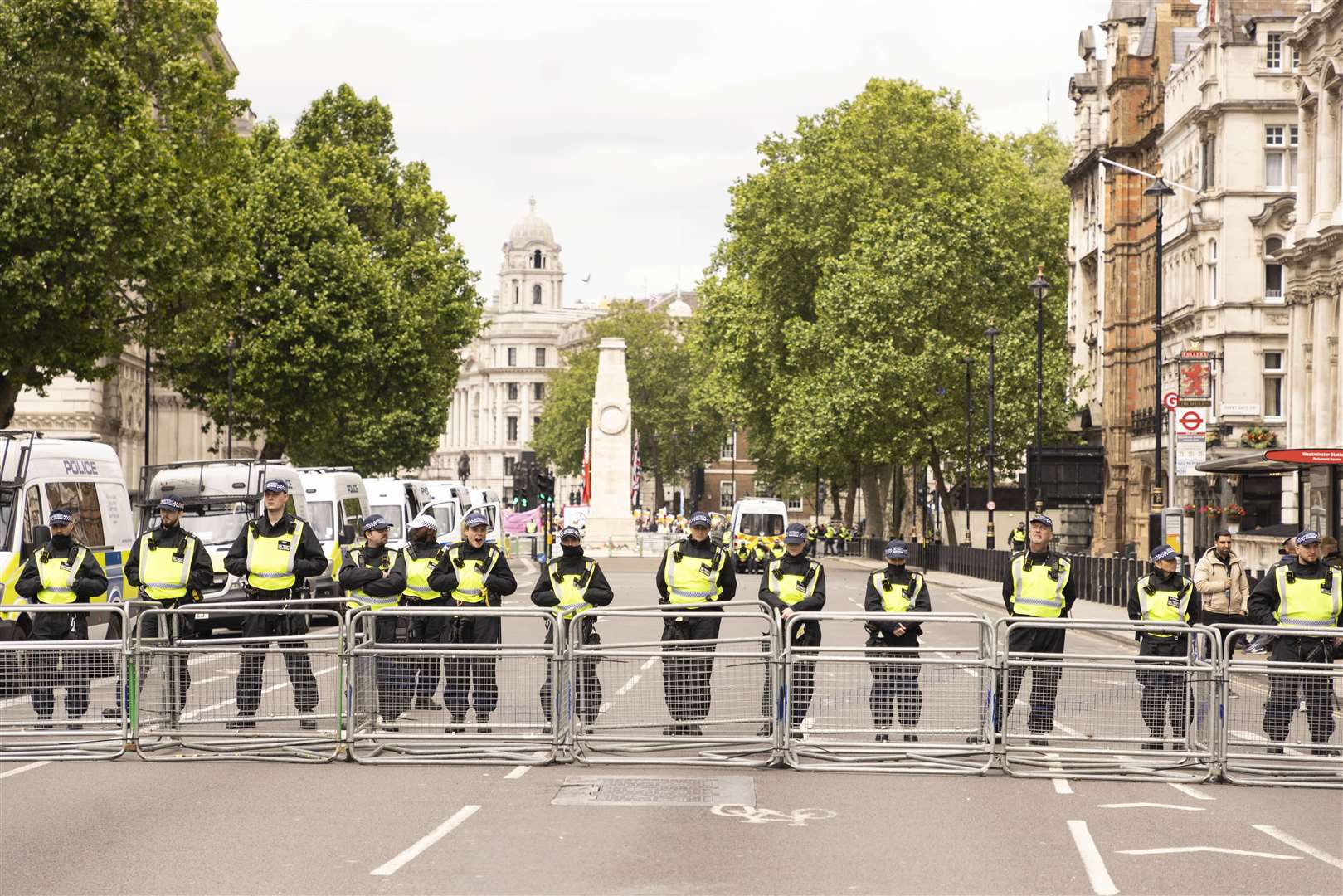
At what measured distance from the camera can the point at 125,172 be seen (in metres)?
36.8

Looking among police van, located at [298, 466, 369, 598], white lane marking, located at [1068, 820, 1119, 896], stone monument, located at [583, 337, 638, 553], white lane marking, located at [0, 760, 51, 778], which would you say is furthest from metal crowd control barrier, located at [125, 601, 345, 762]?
stone monument, located at [583, 337, 638, 553]

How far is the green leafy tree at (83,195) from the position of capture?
3569 centimetres

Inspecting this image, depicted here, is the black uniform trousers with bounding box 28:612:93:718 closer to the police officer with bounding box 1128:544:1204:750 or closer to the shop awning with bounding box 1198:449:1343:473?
the police officer with bounding box 1128:544:1204:750

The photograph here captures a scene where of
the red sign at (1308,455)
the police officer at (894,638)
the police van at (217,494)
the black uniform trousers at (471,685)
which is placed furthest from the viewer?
the police van at (217,494)

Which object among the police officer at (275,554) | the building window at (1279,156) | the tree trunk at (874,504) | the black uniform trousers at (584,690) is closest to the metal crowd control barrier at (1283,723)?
the black uniform trousers at (584,690)

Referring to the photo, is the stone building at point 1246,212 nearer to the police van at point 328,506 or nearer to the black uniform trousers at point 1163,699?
the police van at point 328,506

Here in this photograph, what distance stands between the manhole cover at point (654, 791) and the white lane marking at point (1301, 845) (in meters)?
3.20

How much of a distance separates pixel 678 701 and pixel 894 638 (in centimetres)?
181

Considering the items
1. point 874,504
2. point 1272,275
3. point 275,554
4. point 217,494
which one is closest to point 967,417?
point 1272,275

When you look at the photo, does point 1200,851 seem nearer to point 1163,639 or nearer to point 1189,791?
point 1189,791

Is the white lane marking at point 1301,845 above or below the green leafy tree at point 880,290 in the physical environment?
below

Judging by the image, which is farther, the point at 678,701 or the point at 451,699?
the point at 451,699

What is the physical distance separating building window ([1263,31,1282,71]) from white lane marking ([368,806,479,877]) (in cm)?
5258

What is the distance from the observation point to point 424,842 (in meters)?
11.4
